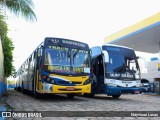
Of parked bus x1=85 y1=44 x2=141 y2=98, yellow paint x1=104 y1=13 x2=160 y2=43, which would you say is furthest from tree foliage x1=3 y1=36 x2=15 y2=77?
yellow paint x1=104 y1=13 x2=160 y2=43

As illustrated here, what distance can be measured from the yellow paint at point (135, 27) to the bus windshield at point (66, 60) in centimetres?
1001

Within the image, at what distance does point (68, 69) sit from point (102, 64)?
2.60m

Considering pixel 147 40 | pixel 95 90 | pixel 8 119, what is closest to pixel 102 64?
pixel 95 90

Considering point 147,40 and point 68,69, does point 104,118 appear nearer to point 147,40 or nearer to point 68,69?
point 68,69

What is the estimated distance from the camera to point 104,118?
19.7 feet

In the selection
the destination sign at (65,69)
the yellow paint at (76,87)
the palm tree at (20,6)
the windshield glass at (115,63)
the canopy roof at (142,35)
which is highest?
the canopy roof at (142,35)

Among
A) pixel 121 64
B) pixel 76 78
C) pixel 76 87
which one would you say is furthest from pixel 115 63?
pixel 76 87

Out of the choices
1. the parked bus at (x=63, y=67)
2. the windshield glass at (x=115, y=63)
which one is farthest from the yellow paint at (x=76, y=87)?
the windshield glass at (x=115, y=63)

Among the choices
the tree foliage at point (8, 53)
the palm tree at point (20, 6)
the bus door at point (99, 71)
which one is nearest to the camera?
the palm tree at point (20, 6)

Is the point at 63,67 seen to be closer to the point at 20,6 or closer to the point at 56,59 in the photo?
the point at 56,59

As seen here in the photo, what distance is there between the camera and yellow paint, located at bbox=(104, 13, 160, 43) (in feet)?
64.4

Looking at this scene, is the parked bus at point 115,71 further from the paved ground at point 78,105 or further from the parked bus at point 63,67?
the parked bus at point 63,67

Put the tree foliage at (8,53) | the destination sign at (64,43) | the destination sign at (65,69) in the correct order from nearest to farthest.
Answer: the destination sign at (65,69) < the destination sign at (64,43) < the tree foliage at (8,53)

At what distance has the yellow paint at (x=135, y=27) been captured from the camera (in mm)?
19622
